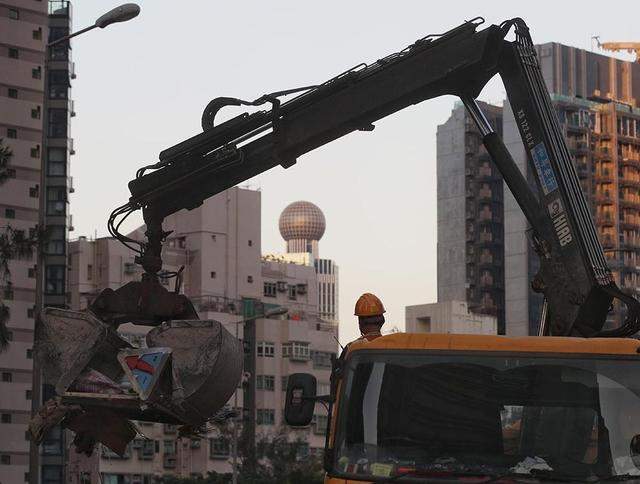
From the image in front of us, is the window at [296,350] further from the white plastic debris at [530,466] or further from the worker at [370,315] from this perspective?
the white plastic debris at [530,466]

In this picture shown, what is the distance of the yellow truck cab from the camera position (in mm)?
12625

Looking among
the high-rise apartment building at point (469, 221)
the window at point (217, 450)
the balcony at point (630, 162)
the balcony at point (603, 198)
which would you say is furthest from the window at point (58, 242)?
the balcony at point (630, 162)

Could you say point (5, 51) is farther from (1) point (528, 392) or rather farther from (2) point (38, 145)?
(1) point (528, 392)

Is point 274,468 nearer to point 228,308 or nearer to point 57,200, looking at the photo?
point 57,200

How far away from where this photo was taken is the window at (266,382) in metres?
123

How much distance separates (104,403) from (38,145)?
80.8 m

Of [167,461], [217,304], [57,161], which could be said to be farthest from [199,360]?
[217,304]

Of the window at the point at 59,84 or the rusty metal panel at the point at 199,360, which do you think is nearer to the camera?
the rusty metal panel at the point at 199,360

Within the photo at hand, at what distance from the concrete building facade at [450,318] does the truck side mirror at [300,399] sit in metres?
136

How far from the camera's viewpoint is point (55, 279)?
105m

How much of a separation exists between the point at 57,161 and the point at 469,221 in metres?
66.5

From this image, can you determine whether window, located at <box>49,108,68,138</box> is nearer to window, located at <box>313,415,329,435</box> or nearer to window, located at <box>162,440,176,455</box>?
window, located at <box>162,440,176,455</box>

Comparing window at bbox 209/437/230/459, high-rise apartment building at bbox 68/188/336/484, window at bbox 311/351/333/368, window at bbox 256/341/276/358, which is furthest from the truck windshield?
window at bbox 311/351/333/368

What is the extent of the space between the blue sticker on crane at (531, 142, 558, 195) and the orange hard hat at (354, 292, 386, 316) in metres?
3.07
